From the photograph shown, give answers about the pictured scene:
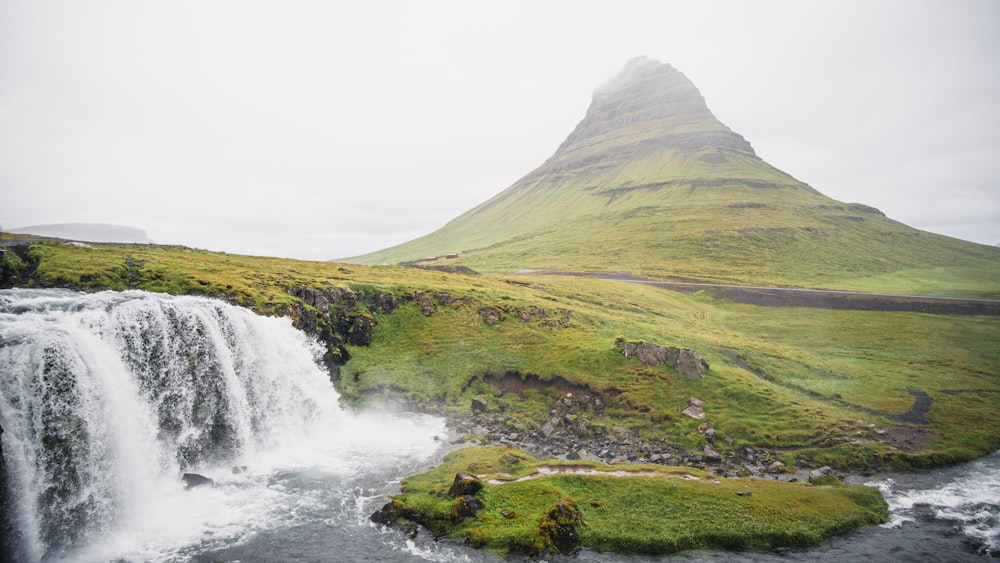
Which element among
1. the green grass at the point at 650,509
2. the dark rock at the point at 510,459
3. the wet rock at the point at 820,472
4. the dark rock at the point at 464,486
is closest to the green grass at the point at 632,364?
the wet rock at the point at 820,472

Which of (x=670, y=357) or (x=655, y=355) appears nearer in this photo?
(x=670, y=357)

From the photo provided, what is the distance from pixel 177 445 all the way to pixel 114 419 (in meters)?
4.52

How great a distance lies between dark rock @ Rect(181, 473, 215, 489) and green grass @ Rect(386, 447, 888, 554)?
11.0 m

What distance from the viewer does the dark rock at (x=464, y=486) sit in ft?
78.8

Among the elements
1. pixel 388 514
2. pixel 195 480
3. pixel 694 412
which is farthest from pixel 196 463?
pixel 694 412

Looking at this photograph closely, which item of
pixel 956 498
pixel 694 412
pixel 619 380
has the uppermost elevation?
pixel 619 380

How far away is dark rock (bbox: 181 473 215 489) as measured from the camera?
24831 mm

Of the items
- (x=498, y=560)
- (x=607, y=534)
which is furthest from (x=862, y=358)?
(x=498, y=560)

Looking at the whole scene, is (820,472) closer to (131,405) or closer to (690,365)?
(690,365)

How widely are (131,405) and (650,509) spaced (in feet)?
91.8

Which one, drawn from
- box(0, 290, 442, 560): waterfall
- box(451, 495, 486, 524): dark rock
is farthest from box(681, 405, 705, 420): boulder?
box(0, 290, 442, 560): waterfall

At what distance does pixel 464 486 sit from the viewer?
79.3 feet

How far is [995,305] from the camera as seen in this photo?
7531 cm

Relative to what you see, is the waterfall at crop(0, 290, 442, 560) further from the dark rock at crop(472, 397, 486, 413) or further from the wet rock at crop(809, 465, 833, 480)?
the wet rock at crop(809, 465, 833, 480)
